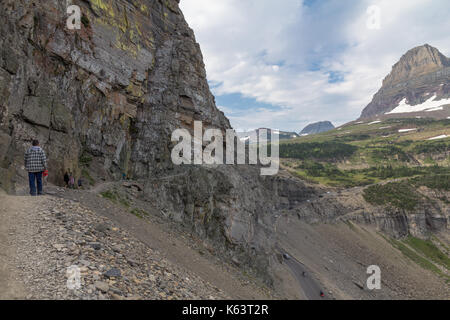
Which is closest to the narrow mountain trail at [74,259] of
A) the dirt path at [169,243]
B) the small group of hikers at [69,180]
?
the dirt path at [169,243]

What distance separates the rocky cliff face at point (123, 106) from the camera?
18172 mm

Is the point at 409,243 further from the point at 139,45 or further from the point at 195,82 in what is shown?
the point at 139,45

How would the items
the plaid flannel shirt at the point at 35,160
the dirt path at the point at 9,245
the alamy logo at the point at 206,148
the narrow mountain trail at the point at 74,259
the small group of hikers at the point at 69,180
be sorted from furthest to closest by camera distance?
the alamy logo at the point at 206,148 < the small group of hikers at the point at 69,180 < the plaid flannel shirt at the point at 35,160 < the narrow mountain trail at the point at 74,259 < the dirt path at the point at 9,245

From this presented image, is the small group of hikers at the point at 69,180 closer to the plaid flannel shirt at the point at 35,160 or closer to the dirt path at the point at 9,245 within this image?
the plaid flannel shirt at the point at 35,160

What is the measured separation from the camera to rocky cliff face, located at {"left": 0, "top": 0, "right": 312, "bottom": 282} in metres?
18.2

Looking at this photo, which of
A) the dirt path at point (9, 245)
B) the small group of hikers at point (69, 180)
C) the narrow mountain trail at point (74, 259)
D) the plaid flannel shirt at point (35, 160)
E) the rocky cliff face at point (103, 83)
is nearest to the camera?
the dirt path at point (9, 245)

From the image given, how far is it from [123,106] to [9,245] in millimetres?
22032

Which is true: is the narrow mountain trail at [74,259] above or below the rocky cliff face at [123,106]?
below

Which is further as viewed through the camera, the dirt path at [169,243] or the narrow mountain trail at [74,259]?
the dirt path at [169,243]

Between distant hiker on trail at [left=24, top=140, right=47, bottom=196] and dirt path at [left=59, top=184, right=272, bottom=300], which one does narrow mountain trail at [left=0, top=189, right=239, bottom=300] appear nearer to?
distant hiker on trail at [left=24, top=140, right=47, bottom=196]

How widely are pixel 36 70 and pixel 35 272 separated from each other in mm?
18470

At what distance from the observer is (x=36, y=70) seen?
19.8m

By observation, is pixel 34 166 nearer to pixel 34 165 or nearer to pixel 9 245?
pixel 34 165

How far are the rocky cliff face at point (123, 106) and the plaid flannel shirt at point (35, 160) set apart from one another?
4.45ft
